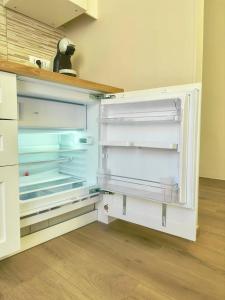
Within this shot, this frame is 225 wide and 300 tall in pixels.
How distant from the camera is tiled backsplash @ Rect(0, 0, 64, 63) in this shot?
1.61 metres

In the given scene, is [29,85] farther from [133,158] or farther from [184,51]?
[184,51]

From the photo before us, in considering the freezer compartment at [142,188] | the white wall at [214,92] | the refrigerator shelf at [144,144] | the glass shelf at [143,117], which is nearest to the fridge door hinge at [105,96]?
the glass shelf at [143,117]

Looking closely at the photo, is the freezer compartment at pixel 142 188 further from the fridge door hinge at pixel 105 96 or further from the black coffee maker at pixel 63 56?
the black coffee maker at pixel 63 56

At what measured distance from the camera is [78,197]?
4.22ft

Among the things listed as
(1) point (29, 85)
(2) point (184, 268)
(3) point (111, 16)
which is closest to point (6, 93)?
(1) point (29, 85)

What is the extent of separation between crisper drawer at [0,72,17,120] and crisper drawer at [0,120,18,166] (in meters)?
0.03

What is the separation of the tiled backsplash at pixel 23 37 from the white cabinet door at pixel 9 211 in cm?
109

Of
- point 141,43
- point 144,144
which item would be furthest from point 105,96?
point 141,43

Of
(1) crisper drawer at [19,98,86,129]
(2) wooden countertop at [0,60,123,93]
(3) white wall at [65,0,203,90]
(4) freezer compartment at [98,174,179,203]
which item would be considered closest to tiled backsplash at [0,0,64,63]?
(3) white wall at [65,0,203,90]

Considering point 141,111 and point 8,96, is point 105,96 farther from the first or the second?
point 8,96

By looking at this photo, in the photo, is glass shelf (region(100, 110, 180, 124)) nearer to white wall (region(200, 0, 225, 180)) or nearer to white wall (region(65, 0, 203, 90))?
white wall (region(65, 0, 203, 90))

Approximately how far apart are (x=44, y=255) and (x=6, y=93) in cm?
76

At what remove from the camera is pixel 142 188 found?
117cm

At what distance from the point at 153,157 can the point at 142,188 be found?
0.17 metres
